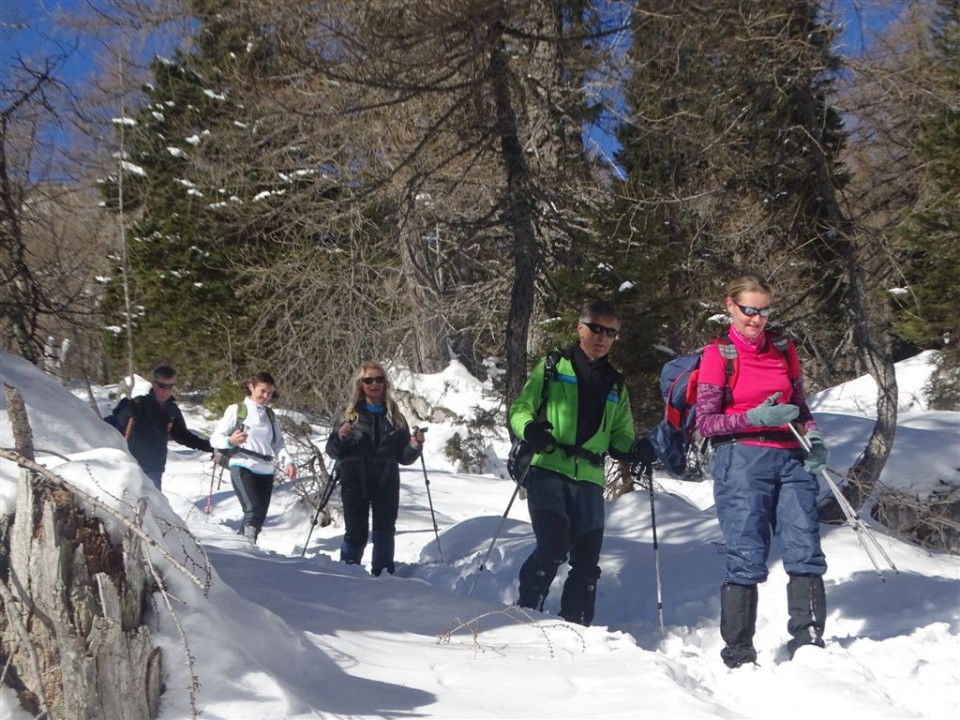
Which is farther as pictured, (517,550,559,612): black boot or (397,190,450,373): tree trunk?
(397,190,450,373): tree trunk

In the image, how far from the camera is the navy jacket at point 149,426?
28.3 ft

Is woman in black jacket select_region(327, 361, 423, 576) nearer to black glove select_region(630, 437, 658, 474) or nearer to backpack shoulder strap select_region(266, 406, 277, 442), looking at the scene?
backpack shoulder strap select_region(266, 406, 277, 442)

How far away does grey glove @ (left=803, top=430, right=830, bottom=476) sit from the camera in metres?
4.29

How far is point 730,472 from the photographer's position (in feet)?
14.4

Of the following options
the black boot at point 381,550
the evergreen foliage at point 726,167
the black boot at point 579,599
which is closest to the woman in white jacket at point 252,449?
the black boot at point 381,550

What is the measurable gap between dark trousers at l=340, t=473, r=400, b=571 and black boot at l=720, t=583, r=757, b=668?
314 centimetres

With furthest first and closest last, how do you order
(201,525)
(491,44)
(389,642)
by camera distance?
(201,525), (491,44), (389,642)

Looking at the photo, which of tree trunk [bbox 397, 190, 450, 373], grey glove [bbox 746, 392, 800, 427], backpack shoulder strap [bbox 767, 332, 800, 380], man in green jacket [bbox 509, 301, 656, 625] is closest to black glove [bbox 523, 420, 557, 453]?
man in green jacket [bbox 509, 301, 656, 625]

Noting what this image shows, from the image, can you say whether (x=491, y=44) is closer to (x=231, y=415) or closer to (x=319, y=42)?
A: (x=319, y=42)

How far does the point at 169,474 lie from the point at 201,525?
6.88 metres

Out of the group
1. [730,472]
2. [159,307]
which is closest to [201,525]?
[730,472]

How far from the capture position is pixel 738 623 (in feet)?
13.8

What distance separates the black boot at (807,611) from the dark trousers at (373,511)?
331 cm

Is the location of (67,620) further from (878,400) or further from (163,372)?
(878,400)
